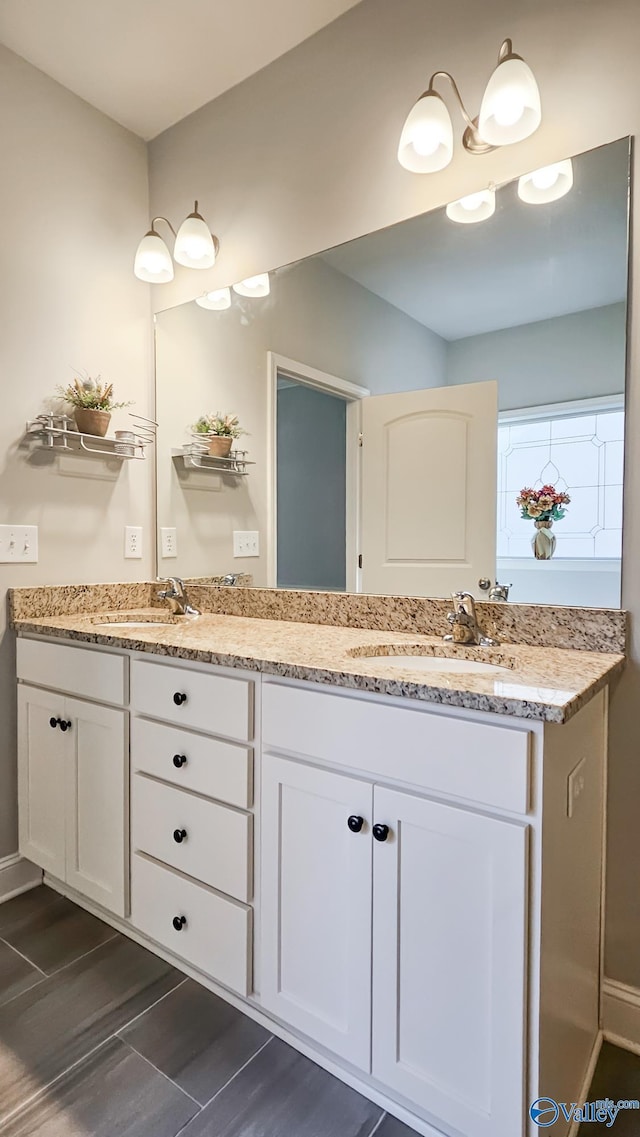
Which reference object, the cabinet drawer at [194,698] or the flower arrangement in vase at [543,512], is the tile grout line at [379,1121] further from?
the flower arrangement in vase at [543,512]

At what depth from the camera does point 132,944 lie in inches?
63.2

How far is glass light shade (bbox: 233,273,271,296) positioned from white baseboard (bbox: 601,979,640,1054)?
2.14 m

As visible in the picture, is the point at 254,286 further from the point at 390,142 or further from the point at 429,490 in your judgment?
the point at 429,490

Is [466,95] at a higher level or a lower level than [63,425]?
higher

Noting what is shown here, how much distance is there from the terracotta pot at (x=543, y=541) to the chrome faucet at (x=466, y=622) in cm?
20

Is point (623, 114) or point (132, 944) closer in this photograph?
point (623, 114)

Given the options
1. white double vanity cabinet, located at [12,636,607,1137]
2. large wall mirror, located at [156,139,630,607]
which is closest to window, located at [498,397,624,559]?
large wall mirror, located at [156,139,630,607]

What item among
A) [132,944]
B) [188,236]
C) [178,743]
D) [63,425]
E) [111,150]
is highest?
[111,150]

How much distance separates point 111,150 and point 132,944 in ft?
8.58

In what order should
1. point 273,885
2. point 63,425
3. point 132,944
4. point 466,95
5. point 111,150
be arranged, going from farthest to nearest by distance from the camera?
point 111,150 < point 63,425 < point 132,944 < point 466,95 < point 273,885

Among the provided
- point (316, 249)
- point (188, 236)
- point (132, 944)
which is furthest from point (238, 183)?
point (132, 944)

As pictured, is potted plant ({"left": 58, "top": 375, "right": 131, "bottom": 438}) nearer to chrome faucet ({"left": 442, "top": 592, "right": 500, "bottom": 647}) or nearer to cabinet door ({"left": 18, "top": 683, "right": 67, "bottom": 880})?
cabinet door ({"left": 18, "top": 683, "right": 67, "bottom": 880})

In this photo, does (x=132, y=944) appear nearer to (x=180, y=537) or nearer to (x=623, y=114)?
(x=180, y=537)
